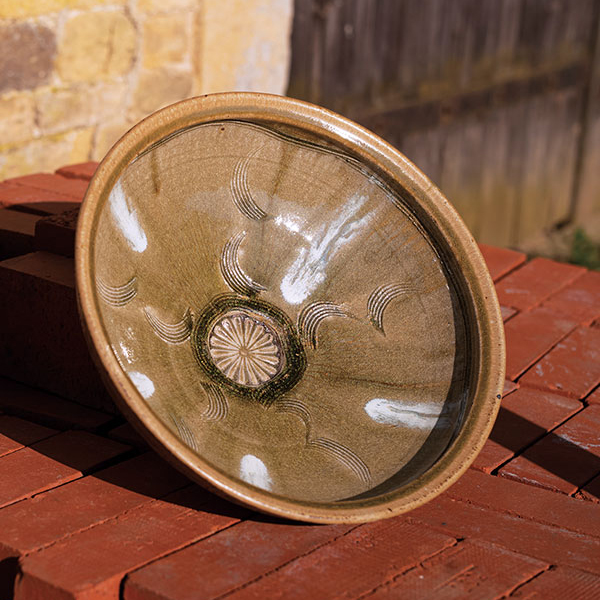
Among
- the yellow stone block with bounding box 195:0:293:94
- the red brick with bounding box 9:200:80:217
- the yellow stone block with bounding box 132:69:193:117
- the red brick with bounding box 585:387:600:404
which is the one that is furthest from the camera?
the yellow stone block with bounding box 195:0:293:94

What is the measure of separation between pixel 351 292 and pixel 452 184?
132 inches

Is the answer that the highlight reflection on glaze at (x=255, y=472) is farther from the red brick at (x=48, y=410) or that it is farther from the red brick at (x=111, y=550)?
the red brick at (x=48, y=410)

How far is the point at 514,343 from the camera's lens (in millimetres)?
2852

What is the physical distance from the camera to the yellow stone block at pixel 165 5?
3486 mm

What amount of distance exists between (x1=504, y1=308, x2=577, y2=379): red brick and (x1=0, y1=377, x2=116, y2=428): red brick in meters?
1.10

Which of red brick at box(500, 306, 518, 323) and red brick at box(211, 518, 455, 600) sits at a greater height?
red brick at box(211, 518, 455, 600)

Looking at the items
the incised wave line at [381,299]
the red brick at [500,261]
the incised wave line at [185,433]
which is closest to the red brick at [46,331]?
the incised wave line at [185,433]

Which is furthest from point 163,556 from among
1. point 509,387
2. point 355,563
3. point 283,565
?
point 509,387

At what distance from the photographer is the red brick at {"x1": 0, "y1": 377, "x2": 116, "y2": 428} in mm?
2277

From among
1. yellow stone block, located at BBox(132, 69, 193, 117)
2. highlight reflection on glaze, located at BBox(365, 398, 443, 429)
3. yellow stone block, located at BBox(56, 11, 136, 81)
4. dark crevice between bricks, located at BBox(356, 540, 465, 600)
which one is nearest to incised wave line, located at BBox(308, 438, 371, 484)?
highlight reflection on glaze, located at BBox(365, 398, 443, 429)

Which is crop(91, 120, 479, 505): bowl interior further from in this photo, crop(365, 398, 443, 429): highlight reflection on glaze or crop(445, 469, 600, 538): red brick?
crop(445, 469, 600, 538): red brick

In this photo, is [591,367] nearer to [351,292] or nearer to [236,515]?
[351,292]

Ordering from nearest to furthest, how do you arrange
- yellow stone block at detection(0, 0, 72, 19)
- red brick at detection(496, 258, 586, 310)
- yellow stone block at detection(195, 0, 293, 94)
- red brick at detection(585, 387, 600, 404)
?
red brick at detection(585, 387, 600, 404)
yellow stone block at detection(0, 0, 72, 19)
red brick at detection(496, 258, 586, 310)
yellow stone block at detection(195, 0, 293, 94)

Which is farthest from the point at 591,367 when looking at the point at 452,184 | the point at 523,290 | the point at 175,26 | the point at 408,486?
the point at 452,184
